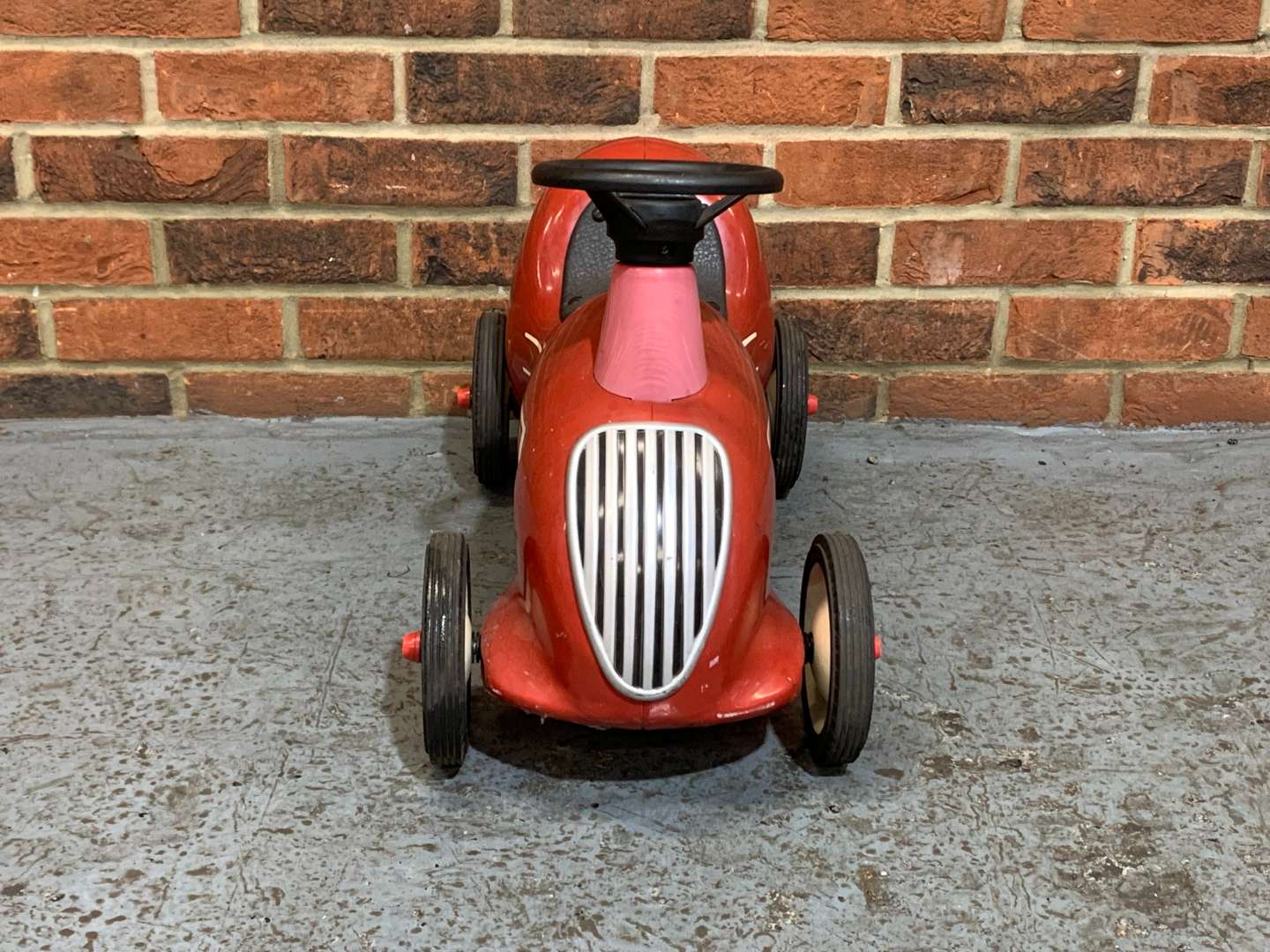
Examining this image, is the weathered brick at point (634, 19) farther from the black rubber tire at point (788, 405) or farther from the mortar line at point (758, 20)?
the black rubber tire at point (788, 405)

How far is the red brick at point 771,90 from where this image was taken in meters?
1.59

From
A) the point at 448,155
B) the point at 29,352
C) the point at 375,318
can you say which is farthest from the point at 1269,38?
the point at 29,352

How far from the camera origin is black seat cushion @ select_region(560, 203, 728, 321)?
1382 mm

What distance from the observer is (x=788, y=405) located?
1485 millimetres

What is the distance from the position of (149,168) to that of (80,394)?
316mm

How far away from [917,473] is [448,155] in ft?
2.31

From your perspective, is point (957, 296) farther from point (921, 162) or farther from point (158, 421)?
point (158, 421)

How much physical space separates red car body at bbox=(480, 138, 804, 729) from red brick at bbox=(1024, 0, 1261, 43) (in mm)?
772

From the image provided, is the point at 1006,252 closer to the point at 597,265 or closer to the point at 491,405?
the point at 597,265

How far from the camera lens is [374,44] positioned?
1.57 m

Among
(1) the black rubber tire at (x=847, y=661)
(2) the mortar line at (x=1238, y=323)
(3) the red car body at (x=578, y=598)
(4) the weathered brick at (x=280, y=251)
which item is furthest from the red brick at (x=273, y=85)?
(2) the mortar line at (x=1238, y=323)

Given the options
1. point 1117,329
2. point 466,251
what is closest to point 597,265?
point 466,251

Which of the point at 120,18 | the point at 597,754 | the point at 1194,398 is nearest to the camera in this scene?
the point at 597,754

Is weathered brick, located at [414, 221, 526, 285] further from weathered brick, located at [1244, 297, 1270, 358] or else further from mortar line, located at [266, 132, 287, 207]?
weathered brick, located at [1244, 297, 1270, 358]
